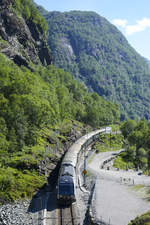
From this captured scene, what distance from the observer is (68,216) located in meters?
33.7

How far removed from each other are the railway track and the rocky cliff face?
80001mm

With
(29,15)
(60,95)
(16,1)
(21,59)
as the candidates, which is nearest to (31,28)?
(29,15)

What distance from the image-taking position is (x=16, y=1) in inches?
5384

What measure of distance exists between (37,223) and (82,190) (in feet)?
43.4

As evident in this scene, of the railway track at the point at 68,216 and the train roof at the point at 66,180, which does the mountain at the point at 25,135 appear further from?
the railway track at the point at 68,216

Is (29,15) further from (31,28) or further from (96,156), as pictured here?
(96,156)

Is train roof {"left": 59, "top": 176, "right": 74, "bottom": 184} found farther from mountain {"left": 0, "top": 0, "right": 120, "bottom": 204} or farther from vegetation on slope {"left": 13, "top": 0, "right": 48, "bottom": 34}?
vegetation on slope {"left": 13, "top": 0, "right": 48, "bottom": 34}

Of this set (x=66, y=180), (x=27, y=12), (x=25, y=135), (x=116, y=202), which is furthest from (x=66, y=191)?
(x=27, y=12)

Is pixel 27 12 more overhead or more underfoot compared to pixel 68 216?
more overhead

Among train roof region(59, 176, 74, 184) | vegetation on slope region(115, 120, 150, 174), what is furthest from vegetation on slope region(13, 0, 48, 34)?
train roof region(59, 176, 74, 184)

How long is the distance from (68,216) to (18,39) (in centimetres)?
10945

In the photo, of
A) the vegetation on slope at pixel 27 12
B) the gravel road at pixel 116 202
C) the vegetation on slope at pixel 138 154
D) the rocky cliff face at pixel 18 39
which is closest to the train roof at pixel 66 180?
the gravel road at pixel 116 202

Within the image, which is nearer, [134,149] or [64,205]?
[64,205]

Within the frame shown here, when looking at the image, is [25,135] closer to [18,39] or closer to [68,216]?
[68,216]
